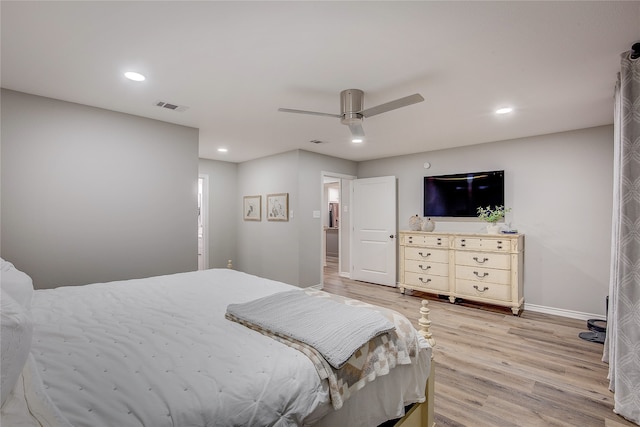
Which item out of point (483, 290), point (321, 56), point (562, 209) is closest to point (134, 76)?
point (321, 56)

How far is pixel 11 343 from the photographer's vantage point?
0.84 m

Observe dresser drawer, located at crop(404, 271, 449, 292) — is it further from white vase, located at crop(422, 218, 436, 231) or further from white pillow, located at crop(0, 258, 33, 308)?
white pillow, located at crop(0, 258, 33, 308)

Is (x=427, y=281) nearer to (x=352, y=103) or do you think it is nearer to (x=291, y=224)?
(x=291, y=224)

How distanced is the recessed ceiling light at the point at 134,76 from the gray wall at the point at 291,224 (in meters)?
2.74

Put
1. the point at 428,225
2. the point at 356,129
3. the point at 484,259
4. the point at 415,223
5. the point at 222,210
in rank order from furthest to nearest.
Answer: the point at 222,210 → the point at 415,223 → the point at 428,225 → the point at 484,259 → the point at 356,129

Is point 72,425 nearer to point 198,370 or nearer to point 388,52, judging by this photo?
point 198,370

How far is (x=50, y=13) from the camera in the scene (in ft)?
5.44

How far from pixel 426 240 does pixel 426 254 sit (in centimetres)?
21

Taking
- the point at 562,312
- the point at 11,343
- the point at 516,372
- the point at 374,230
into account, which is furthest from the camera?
the point at 374,230

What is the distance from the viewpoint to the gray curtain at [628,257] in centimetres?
195

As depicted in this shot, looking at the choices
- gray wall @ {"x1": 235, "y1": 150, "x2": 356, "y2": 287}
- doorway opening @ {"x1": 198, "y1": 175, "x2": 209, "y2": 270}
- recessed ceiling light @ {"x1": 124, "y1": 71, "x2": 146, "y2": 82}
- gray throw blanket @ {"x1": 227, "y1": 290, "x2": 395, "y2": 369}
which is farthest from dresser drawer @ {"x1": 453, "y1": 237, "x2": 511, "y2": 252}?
doorway opening @ {"x1": 198, "y1": 175, "x2": 209, "y2": 270}

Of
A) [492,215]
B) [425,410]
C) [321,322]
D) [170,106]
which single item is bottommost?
[425,410]

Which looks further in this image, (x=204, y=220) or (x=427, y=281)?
(x=204, y=220)

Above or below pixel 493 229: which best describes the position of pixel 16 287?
below
